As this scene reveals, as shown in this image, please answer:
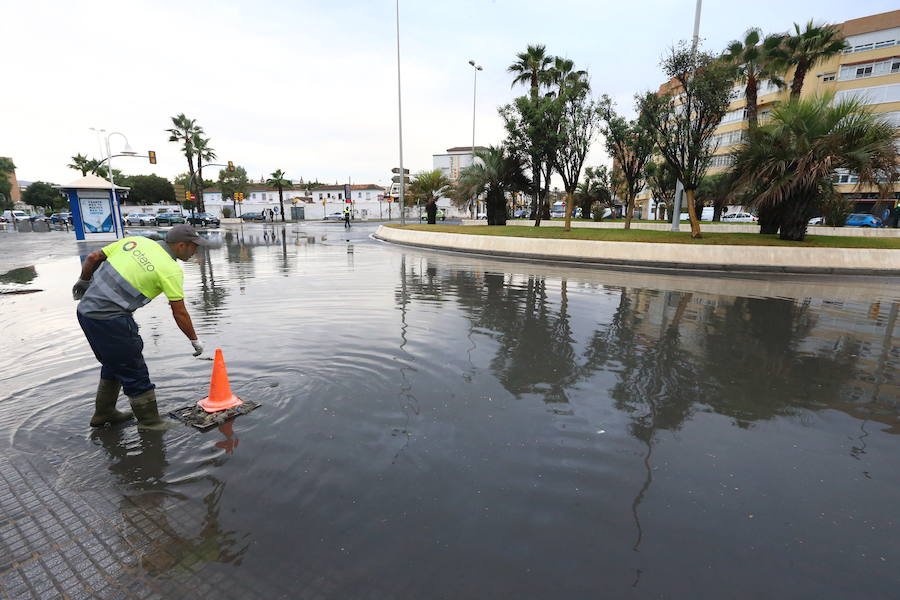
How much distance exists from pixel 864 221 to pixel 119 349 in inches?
1841

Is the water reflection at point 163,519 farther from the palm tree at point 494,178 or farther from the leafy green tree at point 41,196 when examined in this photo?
the leafy green tree at point 41,196

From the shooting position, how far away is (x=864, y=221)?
114 ft

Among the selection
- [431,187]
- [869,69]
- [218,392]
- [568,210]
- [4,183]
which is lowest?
[218,392]

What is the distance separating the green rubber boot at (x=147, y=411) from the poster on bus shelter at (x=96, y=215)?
26164mm

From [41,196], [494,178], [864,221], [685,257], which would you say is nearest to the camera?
[685,257]

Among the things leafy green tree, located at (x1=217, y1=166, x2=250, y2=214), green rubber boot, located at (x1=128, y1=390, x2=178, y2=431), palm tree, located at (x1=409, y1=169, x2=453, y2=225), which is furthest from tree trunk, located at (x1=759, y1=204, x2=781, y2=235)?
leafy green tree, located at (x1=217, y1=166, x2=250, y2=214)

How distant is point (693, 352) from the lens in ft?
20.8

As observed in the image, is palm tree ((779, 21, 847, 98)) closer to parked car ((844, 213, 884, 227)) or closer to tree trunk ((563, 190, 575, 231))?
parked car ((844, 213, 884, 227))

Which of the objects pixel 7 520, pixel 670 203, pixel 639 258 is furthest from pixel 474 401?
pixel 670 203

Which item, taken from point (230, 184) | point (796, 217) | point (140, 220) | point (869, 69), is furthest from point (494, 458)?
point (230, 184)

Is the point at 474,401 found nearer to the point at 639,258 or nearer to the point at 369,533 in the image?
the point at 369,533

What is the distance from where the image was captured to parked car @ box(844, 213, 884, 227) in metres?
34.2

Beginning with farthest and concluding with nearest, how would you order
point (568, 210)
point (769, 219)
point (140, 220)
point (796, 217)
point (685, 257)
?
point (140, 220), point (568, 210), point (769, 219), point (796, 217), point (685, 257)

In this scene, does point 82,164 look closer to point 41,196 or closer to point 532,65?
point 41,196
